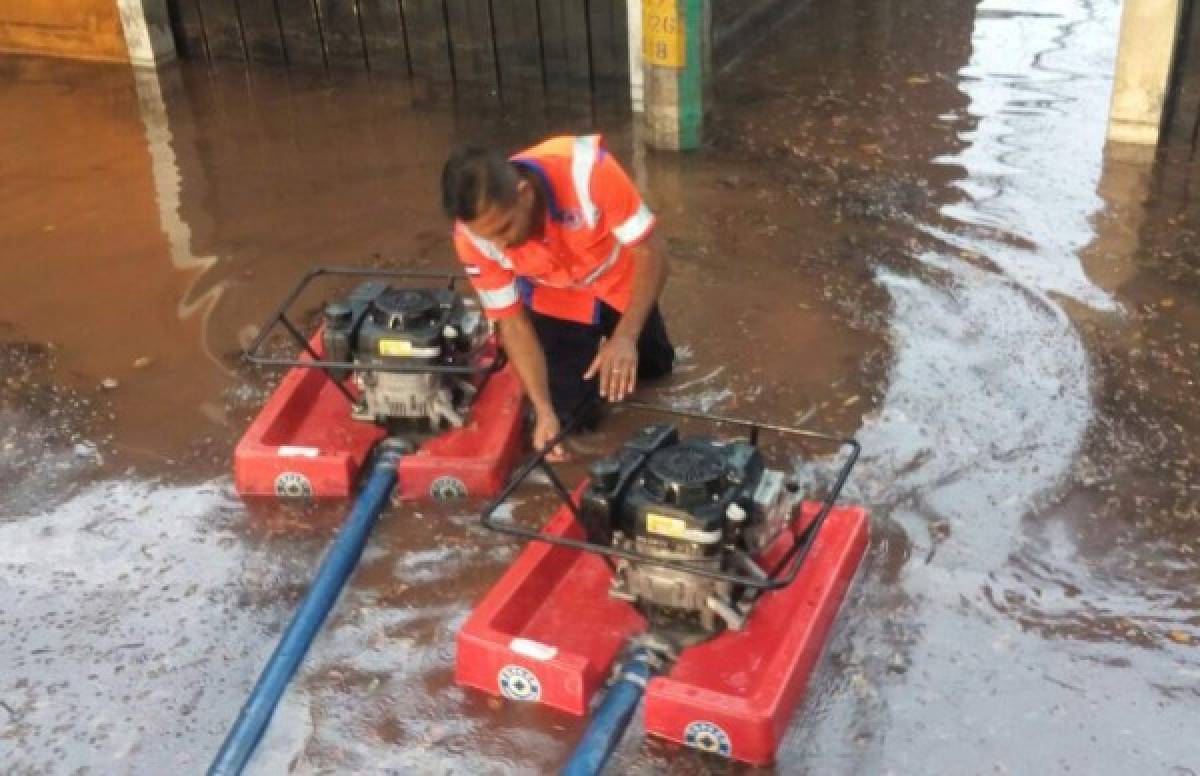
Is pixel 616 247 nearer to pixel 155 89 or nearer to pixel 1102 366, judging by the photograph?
pixel 1102 366

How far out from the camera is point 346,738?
9.52 feet

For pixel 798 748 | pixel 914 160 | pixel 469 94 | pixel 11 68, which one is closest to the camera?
pixel 798 748

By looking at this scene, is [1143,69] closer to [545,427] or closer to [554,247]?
[554,247]

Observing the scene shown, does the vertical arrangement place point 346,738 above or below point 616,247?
below

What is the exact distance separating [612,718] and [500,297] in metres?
1.23

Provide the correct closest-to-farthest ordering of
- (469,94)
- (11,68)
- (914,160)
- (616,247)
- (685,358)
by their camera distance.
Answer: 1. (616,247)
2. (685,358)
3. (914,160)
4. (469,94)
5. (11,68)

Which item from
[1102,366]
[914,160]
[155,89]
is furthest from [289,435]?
[155,89]

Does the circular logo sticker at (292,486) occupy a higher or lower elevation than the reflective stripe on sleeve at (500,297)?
lower

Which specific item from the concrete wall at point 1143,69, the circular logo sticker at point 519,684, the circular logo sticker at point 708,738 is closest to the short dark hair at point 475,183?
the circular logo sticker at point 519,684

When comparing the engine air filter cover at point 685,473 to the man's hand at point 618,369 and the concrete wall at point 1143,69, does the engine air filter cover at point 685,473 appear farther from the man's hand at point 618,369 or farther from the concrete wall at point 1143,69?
the concrete wall at point 1143,69

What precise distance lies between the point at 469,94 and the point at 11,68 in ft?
10.2

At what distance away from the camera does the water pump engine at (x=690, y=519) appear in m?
2.79

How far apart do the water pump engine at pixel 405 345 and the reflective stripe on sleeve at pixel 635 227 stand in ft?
2.10

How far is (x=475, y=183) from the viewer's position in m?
2.93
